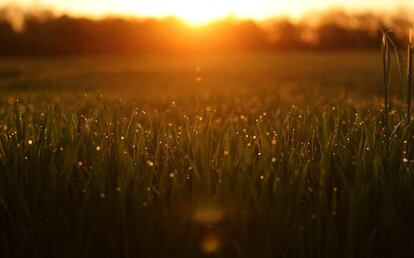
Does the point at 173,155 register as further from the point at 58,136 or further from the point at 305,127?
the point at 305,127

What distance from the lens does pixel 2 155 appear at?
2158 millimetres

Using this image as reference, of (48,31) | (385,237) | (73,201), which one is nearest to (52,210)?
(73,201)

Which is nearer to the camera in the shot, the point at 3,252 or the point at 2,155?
the point at 3,252

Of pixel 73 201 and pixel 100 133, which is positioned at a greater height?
pixel 100 133

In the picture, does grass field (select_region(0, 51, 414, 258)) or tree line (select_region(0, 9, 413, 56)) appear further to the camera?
tree line (select_region(0, 9, 413, 56))

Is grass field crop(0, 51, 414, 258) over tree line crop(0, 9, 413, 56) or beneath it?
over

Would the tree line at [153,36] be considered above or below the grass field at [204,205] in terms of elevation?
below

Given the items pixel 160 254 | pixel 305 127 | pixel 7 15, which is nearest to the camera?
pixel 160 254

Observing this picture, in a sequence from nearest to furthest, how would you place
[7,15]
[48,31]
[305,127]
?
[305,127] < [48,31] < [7,15]

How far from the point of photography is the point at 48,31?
47.8 metres

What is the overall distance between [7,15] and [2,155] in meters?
62.1

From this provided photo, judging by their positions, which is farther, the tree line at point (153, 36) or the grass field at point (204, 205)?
the tree line at point (153, 36)

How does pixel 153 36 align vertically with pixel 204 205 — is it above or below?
below

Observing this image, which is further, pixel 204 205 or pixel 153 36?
pixel 153 36
